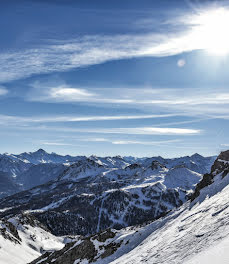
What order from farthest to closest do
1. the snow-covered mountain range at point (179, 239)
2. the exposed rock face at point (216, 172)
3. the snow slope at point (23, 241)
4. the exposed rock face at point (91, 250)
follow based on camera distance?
1. the snow slope at point (23, 241)
2. the exposed rock face at point (216, 172)
3. the exposed rock face at point (91, 250)
4. the snow-covered mountain range at point (179, 239)

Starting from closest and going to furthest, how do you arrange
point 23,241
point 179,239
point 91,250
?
point 179,239, point 91,250, point 23,241

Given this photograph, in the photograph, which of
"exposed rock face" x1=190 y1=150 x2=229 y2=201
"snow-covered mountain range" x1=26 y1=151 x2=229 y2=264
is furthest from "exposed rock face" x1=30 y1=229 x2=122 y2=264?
"exposed rock face" x1=190 y1=150 x2=229 y2=201

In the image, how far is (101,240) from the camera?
206 feet

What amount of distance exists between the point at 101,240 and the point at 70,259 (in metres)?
9.81

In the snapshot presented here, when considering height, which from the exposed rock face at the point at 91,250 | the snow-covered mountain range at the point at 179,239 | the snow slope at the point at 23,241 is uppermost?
the snow-covered mountain range at the point at 179,239

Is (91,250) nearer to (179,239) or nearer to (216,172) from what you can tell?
(179,239)

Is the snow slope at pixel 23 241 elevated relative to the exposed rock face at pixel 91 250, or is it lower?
lower

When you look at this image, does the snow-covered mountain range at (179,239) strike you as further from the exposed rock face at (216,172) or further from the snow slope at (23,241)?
the snow slope at (23,241)

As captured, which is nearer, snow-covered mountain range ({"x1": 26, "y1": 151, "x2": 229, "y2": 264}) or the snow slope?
snow-covered mountain range ({"x1": 26, "y1": 151, "x2": 229, "y2": 264})

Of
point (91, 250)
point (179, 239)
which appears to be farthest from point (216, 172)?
point (179, 239)

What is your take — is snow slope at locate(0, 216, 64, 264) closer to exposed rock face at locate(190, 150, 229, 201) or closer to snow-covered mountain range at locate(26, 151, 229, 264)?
snow-covered mountain range at locate(26, 151, 229, 264)

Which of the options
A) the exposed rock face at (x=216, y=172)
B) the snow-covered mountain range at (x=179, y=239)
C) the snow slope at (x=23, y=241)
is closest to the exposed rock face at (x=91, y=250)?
the snow-covered mountain range at (x=179, y=239)

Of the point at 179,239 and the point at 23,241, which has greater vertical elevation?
the point at 179,239

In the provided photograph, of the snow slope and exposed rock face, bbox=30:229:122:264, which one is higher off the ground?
exposed rock face, bbox=30:229:122:264
